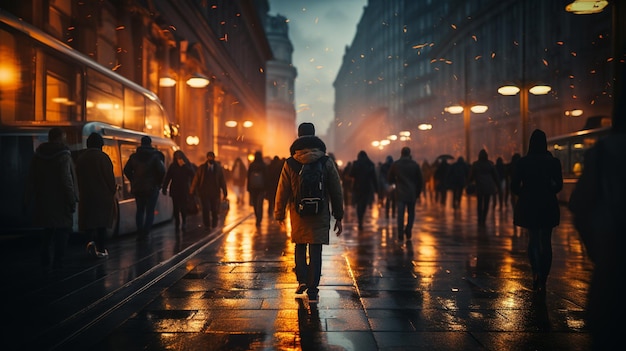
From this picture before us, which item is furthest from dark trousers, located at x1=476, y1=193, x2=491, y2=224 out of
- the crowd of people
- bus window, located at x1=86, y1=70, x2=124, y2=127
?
bus window, located at x1=86, y1=70, x2=124, y2=127

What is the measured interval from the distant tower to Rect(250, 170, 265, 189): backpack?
3212 inches

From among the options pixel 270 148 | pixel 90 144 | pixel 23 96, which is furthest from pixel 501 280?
pixel 270 148

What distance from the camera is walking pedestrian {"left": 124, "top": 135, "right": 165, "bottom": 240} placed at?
35.4 feet

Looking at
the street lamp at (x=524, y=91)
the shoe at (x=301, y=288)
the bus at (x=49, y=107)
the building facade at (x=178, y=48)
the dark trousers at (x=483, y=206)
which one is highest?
the building facade at (x=178, y=48)

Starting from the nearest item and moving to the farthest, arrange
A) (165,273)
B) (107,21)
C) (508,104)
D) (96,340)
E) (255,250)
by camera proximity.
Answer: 1. (96,340)
2. (165,273)
3. (255,250)
4. (107,21)
5. (508,104)

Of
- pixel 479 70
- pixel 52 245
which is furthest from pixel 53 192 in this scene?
pixel 479 70

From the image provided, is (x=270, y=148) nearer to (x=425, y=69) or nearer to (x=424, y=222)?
(x=425, y=69)

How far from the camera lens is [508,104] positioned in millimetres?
46219

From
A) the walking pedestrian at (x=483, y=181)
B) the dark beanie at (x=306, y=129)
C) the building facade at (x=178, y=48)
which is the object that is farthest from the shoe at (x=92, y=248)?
the walking pedestrian at (x=483, y=181)

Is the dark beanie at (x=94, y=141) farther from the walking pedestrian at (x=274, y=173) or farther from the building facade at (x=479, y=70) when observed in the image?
the building facade at (x=479, y=70)

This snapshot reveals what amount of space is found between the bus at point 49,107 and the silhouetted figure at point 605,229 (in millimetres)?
8023

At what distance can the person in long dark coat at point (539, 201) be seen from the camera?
612 centimetres

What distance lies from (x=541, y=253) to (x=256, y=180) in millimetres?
8458

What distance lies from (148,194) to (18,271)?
3.62 meters
